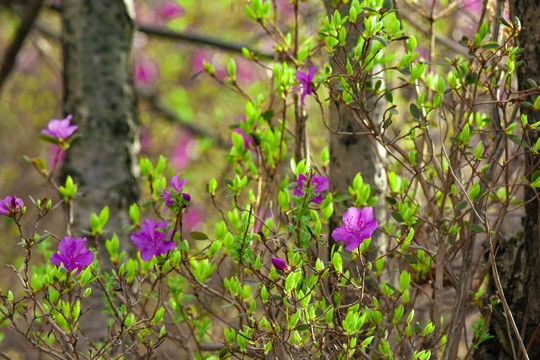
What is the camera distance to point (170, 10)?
18.9ft

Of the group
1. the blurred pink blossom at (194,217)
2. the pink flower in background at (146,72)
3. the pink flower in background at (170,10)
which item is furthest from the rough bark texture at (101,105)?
the pink flower in background at (170,10)

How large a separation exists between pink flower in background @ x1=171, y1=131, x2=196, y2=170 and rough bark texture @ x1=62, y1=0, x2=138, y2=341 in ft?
9.91

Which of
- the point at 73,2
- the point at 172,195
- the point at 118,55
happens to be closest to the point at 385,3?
the point at 172,195

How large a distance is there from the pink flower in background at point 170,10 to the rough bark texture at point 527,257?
462cm

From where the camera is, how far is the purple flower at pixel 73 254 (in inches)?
49.3

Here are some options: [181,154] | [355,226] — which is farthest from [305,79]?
[181,154]

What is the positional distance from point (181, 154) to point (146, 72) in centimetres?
96

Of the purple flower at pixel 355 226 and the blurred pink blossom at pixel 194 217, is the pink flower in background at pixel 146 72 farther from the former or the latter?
the purple flower at pixel 355 226

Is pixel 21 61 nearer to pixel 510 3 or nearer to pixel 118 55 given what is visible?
pixel 118 55

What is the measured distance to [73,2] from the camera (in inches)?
98.4

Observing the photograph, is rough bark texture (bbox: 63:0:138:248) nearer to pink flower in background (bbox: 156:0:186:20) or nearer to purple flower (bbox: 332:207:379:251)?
purple flower (bbox: 332:207:379:251)

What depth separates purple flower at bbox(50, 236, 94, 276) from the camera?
4.11ft

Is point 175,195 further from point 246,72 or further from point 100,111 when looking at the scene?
point 246,72

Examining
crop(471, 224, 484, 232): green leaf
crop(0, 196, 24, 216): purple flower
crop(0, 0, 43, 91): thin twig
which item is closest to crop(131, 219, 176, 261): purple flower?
crop(0, 196, 24, 216): purple flower
